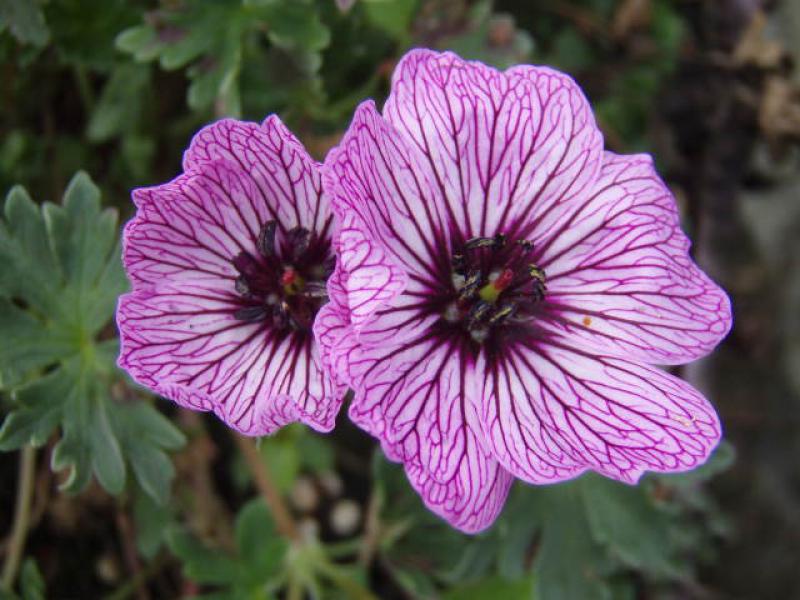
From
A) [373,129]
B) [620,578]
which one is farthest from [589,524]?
[373,129]

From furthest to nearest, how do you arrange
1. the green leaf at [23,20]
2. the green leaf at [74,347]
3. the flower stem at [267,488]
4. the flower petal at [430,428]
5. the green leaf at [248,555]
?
the flower stem at [267,488]
the green leaf at [248,555]
the green leaf at [23,20]
the green leaf at [74,347]
the flower petal at [430,428]

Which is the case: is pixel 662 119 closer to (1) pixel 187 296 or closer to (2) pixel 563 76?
(2) pixel 563 76

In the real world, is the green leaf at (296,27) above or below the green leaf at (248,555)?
above

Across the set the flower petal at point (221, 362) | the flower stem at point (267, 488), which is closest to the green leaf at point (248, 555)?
the flower stem at point (267, 488)

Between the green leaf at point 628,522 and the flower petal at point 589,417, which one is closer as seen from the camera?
the flower petal at point 589,417

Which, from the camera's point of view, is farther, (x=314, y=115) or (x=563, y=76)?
(x=314, y=115)

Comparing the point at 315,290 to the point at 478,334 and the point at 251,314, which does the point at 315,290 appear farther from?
the point at 478,334

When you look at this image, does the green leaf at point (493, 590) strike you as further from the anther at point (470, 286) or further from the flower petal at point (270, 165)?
the flower petal at point (270, 165)
